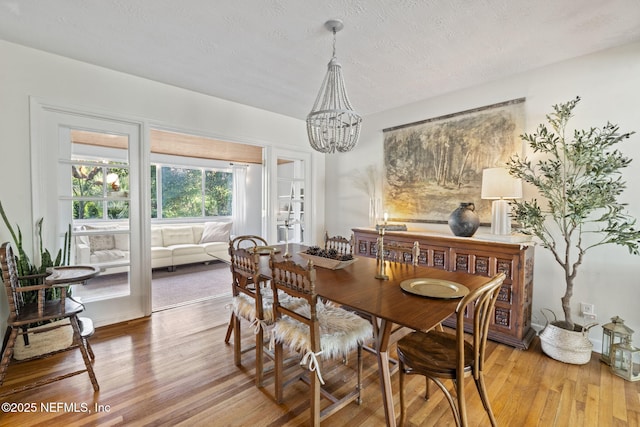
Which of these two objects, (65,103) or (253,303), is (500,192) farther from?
(65,103)

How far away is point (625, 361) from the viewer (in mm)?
2145

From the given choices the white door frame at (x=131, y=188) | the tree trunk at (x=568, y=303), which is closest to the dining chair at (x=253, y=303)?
the white door frame at (x=131, y=188)

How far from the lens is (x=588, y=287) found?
2.54 metres

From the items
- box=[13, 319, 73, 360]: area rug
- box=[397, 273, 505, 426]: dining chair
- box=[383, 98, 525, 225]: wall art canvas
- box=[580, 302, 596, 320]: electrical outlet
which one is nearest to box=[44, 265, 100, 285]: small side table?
box=[13, 319, 73, 360]: area rug

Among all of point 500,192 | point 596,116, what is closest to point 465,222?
point 500,192

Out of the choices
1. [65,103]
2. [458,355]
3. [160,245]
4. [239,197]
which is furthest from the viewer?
[239,197]

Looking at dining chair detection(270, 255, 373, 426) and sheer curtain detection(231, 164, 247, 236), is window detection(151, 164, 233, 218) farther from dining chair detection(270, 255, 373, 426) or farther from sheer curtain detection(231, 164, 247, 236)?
dining chair detection(270, 255, 373, 426)

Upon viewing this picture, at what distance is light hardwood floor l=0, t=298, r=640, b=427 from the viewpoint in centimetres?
171

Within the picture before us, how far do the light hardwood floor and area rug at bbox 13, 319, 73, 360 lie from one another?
89 millimetres

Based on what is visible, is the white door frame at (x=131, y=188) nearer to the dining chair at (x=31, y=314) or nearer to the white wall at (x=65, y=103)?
the white wall at (x=65, y=103)

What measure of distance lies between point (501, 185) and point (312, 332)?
7.37 ft

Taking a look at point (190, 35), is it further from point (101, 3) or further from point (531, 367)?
point (531, 367)

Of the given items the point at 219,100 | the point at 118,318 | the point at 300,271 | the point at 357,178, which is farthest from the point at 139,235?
the point at 357,178

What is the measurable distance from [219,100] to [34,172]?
1960 millimetres
